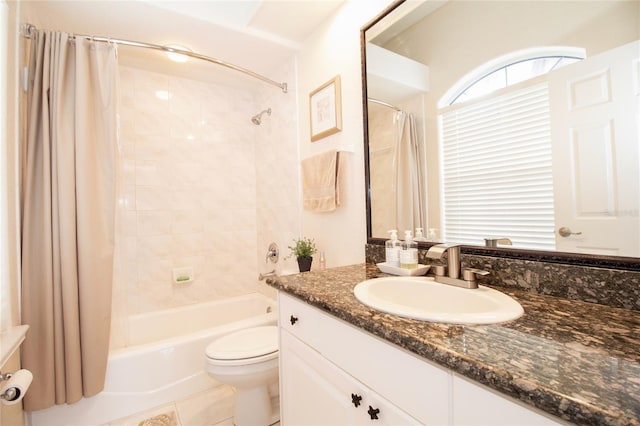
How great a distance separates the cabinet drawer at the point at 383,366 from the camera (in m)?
0.56

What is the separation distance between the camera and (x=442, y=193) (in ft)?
3.88

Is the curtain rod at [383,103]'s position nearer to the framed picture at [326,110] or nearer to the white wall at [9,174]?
the framed picture at [326,110]

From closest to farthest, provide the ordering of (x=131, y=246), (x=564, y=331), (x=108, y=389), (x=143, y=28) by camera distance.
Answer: (x=564, y=331) → (x=108, y=389) → (x=143, y=28) → (x=131, y=246)

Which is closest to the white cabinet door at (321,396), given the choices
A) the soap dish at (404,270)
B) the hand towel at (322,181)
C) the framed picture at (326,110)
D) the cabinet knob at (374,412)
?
the cabinet knob at (374,412)

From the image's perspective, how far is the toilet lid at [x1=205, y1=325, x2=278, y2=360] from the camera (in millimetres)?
1420

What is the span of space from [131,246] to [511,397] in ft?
7.96

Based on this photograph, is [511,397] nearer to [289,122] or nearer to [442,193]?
[442,193]

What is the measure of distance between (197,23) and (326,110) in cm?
91

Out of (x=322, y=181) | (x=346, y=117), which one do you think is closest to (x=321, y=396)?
(x=322, y=181)

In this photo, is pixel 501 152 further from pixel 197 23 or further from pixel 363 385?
pixel 197 23

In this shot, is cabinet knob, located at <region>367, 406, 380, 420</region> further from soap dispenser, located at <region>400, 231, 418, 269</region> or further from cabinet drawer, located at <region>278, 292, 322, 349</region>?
soap dispenser, located at <region>400, 231, 418, 269</region>

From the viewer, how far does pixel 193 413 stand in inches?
64.3

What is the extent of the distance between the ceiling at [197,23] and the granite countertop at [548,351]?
171 centimetres

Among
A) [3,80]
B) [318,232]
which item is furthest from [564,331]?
[3,80]
